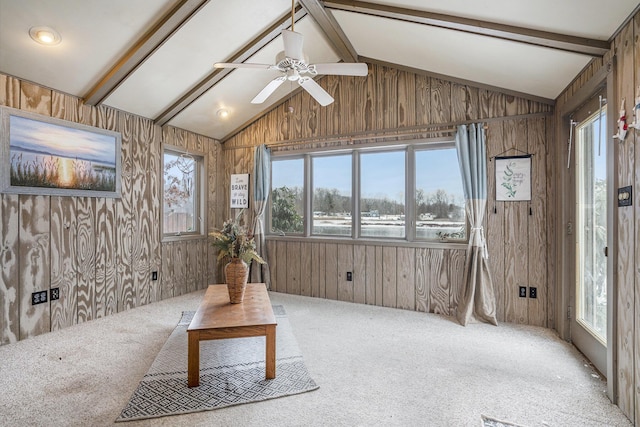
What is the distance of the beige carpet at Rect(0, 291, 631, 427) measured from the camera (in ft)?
5.98

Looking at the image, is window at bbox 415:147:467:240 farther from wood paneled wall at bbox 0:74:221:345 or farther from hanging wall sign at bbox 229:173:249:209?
wood paneled wall at bbox 0:74:221:345

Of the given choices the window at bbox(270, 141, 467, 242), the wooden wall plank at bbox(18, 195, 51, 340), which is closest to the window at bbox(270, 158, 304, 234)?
the window at bbox(270, 141, 467, 242)

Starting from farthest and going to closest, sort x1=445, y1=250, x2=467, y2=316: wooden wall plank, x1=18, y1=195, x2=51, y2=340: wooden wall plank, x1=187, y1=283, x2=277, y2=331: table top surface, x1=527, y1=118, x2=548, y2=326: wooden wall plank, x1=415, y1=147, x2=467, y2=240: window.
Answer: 1. x1=415, y1=147, x2=467, y2=240: window
2. x1=445, y1=250, x2=467, y2=316: wooden wall plank
3. x1=527, y1=118, x2=548, y2=326: wooden wall plank
4. x1=18, y1=195, x2=51, y2=340: wooden wall plank
5. x1=187, y1=283, x2=277, y2=331: table top surface

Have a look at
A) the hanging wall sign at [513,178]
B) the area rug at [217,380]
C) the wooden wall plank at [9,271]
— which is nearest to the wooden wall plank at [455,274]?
the hanging wall sign at [513,178]

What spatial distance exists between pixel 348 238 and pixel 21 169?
11.7ft

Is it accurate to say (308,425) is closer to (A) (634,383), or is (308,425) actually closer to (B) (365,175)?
(A) (634,383)

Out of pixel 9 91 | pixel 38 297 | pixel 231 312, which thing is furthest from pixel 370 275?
pixel 9 91

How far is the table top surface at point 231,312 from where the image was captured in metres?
2.16

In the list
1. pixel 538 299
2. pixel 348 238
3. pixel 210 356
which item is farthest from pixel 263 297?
pixel 538 299

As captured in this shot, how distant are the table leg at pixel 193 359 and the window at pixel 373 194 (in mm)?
2612

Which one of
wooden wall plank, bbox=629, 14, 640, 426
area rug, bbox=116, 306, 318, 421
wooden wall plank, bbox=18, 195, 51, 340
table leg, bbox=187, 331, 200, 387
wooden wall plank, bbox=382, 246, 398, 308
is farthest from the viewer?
wooden wall plank, bbox=382, 246, 398, 308

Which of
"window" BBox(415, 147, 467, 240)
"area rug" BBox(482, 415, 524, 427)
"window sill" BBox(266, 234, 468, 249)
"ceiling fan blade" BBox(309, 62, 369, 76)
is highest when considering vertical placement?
"ceiling fan blade" BBox(309, 62, 369, 76)

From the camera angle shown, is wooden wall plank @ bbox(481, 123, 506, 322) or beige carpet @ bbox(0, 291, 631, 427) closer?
beige carpet @ bbox(0, 291, 631, 427)

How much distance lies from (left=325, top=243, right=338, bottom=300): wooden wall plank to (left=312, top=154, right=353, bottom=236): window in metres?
0.25
